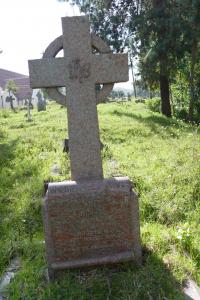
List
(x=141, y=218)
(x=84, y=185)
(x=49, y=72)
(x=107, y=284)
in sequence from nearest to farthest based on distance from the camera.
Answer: (x=107, y=284) < (x=84, y=185) < (x=49, y=72) < (x=141, y=218)

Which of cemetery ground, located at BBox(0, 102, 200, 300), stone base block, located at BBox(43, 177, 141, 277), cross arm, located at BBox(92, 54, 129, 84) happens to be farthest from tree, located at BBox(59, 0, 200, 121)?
stone base block, located at BBox(43, 177, 141, 277)

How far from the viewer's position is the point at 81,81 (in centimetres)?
370

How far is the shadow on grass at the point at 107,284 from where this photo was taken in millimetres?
3129

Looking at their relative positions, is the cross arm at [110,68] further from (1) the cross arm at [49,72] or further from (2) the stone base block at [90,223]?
(2) the stone base block at [90,223]

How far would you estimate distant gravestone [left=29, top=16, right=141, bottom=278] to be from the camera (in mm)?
3482

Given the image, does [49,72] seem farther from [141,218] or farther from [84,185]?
[141,218]

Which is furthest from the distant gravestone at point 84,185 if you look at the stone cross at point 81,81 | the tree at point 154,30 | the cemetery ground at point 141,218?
the tree at point 154,30

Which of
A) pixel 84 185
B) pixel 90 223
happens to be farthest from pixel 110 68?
pixel 90 223

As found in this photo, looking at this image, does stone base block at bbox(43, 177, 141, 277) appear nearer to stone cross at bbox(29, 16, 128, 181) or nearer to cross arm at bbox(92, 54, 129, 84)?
stone cross at bbox(29, 16, 128, 181)

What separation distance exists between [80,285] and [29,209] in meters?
2.02

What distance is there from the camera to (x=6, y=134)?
500 inches

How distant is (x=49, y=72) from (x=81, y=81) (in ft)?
1.04

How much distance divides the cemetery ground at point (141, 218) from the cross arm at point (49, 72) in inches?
67.1

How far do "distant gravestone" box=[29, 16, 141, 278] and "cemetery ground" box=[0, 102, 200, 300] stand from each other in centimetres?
19
